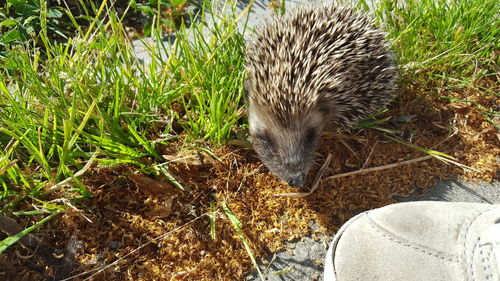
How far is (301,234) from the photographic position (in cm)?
214

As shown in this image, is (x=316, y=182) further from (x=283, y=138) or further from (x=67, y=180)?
(x=67, y=180)

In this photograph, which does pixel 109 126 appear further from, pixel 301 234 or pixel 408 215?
pixel 408 215

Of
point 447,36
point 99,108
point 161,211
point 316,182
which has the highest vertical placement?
point 447,36

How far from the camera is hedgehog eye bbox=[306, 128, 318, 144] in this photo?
2.38 metres

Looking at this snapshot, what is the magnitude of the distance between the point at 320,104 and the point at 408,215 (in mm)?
835

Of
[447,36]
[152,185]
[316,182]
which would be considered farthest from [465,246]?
[152,185]

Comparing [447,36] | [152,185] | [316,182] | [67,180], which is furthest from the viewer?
[447,36]

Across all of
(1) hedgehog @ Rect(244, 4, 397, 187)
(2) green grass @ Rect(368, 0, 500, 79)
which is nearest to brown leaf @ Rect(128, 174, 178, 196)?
(1) hedgehog @ Rect(244, 4, 397, 187)

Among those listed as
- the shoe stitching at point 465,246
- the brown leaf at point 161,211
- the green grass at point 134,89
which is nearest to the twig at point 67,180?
the green grass at point 134,89

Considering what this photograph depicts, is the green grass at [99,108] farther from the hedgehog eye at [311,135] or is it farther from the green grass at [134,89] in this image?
the hedgehog eye at [311,135]

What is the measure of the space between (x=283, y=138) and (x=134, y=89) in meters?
0.91

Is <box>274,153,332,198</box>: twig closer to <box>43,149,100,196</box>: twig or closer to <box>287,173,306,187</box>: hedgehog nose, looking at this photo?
<box>287,173,306,187</box>: hedgehog nose

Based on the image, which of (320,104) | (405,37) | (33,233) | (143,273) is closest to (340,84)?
(320,104)

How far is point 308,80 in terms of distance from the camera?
233 centimetres
